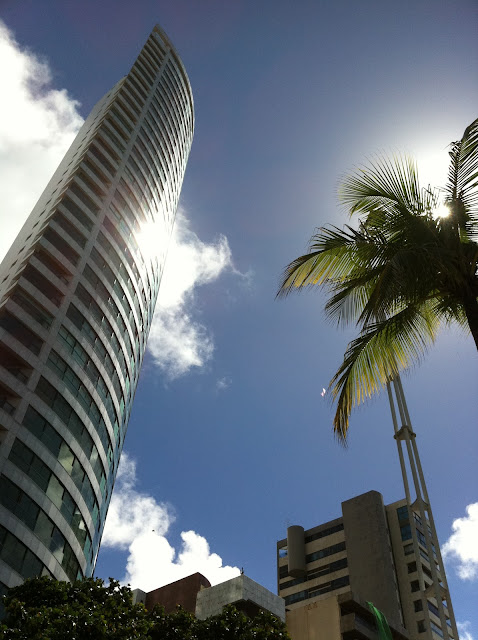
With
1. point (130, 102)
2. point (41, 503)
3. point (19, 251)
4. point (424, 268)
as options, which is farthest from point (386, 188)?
point (130, 102)

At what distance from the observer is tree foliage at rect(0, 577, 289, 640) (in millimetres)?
17359

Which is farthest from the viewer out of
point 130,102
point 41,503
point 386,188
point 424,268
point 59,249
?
point 130,102

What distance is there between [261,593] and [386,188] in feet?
162

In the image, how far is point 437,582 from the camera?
10602mm

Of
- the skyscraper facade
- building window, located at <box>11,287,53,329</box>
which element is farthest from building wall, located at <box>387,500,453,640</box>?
building window, located at <box>11,287,53,329</box>

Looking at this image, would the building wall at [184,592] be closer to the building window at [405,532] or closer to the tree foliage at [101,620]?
the tree foliage at [101,620]

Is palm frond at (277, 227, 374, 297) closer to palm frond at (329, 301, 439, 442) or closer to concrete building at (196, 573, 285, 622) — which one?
palm frond at (329, 301, 439, 442)

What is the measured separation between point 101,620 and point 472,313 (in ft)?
46.8

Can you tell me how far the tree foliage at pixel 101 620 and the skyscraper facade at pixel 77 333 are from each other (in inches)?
752

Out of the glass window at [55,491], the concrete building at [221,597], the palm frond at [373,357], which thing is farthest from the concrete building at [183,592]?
the palm frond at [373,357]

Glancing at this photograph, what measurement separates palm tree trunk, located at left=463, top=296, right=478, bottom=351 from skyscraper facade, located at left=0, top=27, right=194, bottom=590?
36320mm

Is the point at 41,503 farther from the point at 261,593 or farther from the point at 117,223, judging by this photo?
the point at 117,223

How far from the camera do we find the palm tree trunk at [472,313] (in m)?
8.73

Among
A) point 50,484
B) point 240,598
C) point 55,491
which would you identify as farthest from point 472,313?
point 240,598
